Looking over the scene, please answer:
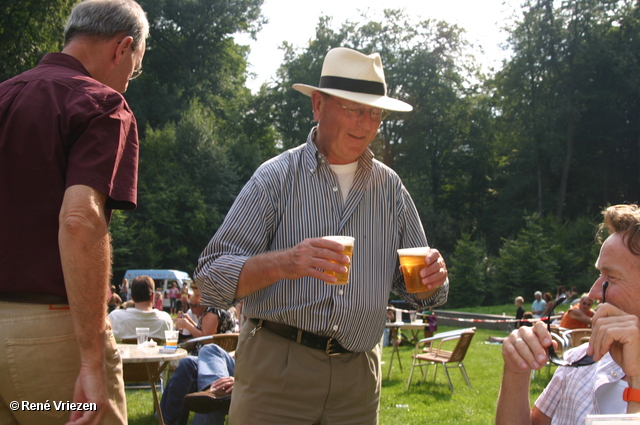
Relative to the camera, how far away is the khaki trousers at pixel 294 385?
2.66 metres

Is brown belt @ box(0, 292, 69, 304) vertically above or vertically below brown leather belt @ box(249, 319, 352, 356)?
above

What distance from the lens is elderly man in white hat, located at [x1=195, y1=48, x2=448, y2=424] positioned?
104 inches

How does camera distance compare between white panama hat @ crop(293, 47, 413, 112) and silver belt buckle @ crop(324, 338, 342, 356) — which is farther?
white panama hat @ crop(293, 47, 413, 112)

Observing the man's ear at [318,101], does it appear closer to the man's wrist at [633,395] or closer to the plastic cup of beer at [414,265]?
the plastic cup of beer at [414,265]

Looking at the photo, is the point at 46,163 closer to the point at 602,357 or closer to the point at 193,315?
the point at 602,357

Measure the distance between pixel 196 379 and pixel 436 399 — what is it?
14.1ft

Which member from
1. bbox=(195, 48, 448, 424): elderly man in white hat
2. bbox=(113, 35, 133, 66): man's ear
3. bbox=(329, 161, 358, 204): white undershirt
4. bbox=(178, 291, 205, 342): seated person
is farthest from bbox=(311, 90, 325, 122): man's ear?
bbox=(178, 291, 205, 342): seated person

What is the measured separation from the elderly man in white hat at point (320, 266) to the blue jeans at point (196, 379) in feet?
8.87

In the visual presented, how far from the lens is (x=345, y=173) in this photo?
10.3 feet

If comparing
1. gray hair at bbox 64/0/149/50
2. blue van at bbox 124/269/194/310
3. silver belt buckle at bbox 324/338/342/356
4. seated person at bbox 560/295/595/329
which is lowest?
blue van at bbox 124/269/194/310

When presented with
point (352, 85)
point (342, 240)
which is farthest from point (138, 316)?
point (342, 240)

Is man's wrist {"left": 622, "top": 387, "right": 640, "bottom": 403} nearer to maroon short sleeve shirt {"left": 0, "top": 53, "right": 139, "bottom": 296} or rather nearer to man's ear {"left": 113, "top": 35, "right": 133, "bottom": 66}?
maroon short sleeve shirt {"left": 0, "top": 53, "right": 139, "bottom": 296}

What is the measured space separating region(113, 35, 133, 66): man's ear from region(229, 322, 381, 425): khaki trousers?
1318mm

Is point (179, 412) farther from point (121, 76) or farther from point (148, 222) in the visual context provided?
point (148, 222)
